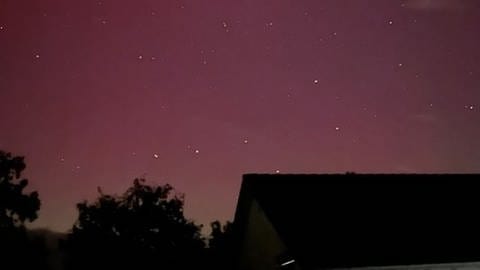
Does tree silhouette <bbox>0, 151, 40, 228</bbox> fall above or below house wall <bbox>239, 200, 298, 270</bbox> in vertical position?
above

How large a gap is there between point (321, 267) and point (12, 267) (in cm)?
2660

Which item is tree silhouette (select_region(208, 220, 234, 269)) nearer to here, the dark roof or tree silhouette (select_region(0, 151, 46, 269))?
tree silhouette (select_region(0, 151, 46, 269))

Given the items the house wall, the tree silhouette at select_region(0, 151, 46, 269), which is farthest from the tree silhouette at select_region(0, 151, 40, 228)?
the house wall

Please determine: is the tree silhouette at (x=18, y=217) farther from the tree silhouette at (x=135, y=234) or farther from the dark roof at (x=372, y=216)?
the dark roof at (x=372, y=216)

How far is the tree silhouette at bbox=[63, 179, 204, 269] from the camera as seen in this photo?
32906 millimetres

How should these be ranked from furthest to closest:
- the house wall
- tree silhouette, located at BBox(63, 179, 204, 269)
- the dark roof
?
1. tree silhouette, located at BBox(63, 179, 204, 269)
2. the house wall
3. the dark roof

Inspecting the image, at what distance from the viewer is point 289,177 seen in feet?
46.6

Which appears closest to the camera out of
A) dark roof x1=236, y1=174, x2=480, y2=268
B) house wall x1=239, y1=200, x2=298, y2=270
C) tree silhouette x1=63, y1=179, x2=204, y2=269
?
dark roof x1=236, y1=174, x2=480, y2=268

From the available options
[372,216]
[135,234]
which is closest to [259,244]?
[372,216]

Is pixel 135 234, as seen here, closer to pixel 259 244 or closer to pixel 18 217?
pixel 18 217

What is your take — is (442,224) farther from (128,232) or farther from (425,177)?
(128,232)

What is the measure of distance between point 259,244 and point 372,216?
10.7 ft

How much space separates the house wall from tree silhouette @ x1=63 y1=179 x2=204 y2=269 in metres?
17.9

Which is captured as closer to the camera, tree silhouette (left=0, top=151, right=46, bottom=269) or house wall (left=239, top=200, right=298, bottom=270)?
house wall (left=239, top=200, right=298, bottom=270)
